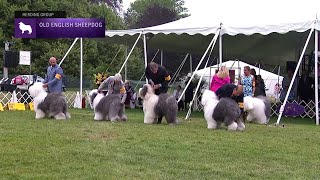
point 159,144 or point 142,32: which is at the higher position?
point 142,32

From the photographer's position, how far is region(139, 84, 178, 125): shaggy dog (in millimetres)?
11352

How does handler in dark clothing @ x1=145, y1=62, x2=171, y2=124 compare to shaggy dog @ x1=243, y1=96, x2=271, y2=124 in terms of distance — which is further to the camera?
shaggy dog @ x1=243, y1=96, x2=271, y2=124

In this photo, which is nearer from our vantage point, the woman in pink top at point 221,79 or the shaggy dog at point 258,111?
the woman in pink top at point 221,79

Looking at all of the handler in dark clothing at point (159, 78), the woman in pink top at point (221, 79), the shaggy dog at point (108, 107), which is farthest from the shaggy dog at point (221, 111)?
the shaggy dog at point (108, 107)

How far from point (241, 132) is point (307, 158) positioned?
301 cm

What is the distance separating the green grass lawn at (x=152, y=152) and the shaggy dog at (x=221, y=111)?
0.75ft

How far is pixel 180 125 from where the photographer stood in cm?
1157

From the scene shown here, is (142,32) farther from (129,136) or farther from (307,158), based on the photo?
(307,158)

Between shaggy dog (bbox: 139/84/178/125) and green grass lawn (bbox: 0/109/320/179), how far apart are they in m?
0.55

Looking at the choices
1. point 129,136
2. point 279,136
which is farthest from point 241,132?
point 129,136

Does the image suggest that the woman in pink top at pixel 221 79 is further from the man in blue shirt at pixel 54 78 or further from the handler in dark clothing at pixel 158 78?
the man in blue shirt at pixel 54 78

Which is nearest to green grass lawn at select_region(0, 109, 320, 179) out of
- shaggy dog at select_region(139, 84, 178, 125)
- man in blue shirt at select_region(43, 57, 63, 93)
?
shaggy dog at select_region(139, 84, 178, 125)

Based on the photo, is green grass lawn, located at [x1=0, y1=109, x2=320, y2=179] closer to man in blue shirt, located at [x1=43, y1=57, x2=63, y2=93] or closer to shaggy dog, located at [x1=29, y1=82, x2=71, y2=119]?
shaggy dog, located at [x1=29, y1=82, x2=71, y2=119]

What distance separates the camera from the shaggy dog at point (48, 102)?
12.2m
